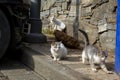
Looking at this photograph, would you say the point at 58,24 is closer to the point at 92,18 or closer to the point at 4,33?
the point at 92,18

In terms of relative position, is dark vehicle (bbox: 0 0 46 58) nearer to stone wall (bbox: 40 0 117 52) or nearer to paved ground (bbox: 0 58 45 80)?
paved ground (bbox: 0 58 45 80)

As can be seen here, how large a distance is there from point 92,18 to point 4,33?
6.78ft

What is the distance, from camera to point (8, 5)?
5.89 metres

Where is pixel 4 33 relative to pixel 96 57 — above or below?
above

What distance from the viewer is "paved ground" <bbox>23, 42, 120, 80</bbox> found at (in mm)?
4344

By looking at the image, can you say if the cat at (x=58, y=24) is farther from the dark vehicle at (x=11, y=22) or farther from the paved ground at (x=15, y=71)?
the paved ground at (x=15, y=71)

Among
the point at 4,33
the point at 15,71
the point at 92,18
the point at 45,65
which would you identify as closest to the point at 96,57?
the point at 45,65

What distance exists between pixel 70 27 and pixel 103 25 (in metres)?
1.84

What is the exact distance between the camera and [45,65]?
5211 millimetres

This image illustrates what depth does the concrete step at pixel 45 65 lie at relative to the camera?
4.47m

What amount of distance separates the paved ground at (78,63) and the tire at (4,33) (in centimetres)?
73

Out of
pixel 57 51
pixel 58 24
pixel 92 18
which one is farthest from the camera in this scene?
pixel 58 24

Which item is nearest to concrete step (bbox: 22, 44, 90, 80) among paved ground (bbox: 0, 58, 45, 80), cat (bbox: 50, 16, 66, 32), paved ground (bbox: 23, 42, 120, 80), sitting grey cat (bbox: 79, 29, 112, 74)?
paved ground (bbox: 23, 42, 120, 80)

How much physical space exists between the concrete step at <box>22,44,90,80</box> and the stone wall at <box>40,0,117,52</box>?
3.69 feet
